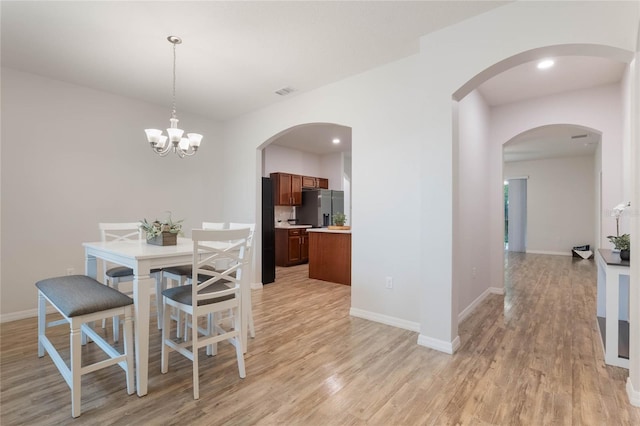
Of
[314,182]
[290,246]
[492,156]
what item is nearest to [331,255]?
[290,246]

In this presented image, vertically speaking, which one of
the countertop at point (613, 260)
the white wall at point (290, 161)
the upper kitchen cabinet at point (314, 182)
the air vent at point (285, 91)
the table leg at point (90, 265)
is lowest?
the table leg at point (90, 265)

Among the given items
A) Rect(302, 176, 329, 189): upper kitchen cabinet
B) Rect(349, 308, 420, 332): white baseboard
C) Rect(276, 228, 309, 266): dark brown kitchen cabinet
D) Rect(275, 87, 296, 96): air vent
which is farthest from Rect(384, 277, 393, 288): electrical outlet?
Rect(302, 176, 329, 189): upper kitchen cabinet

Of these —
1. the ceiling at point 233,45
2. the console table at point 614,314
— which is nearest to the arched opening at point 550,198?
the ceiling at point 233,45

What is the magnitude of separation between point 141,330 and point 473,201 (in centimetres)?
369

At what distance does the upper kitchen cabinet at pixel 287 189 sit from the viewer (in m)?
6.88

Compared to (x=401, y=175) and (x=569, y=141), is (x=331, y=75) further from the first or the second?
(x=569, y=141)

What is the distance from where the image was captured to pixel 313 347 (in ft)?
8.66

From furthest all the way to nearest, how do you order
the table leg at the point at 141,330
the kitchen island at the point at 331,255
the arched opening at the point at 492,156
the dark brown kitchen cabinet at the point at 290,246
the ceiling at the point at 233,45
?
the dark brown kitchen cabinet at the point at 290,246 < the kitchen island at the point at 331,255 < the arched opening at the point at 492,156 < the ceiling at the point at 233,45 < the table leg at the point at 141,330

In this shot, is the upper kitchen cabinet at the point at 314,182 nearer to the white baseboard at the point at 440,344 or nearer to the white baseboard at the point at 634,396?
the white baseboard at the point at 440,344

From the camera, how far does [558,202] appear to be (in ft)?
27.6

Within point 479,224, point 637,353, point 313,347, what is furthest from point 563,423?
point 479,224

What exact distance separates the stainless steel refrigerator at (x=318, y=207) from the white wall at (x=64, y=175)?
3305mm

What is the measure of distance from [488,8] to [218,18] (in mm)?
2119

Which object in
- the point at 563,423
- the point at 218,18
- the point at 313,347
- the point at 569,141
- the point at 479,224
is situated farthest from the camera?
the point at 569,141
